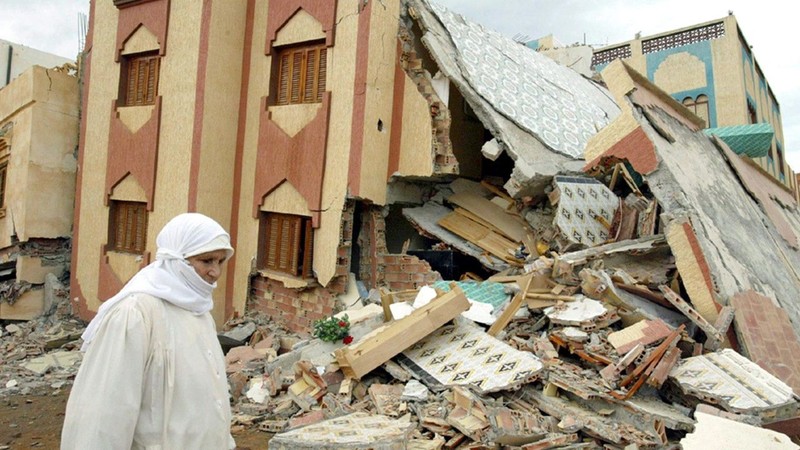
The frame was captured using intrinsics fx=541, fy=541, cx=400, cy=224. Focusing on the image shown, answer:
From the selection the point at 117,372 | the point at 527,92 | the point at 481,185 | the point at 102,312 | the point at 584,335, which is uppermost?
the point at 527,92

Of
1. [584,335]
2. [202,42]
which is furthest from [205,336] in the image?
[202,42]

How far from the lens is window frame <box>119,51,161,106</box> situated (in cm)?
1014

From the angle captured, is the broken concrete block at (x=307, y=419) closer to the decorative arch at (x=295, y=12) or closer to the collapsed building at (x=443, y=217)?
the collapsed building at (x=443, y=217)

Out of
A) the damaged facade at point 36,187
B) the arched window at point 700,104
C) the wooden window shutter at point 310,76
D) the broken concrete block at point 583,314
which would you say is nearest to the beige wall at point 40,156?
the damaged facade at point 36,187

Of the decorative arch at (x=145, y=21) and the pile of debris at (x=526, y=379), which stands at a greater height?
the decorative arch at (x=145, y=21)

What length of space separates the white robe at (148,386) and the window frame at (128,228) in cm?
874

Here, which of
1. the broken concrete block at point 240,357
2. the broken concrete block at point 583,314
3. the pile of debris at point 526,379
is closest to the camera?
the pile of debris at point 526,379

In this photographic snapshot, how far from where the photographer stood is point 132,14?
10.3 metres

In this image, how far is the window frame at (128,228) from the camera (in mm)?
10109

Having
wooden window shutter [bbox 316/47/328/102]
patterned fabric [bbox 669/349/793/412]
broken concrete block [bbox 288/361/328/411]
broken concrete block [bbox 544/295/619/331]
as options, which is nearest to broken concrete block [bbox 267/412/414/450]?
broken concrete block [bbox 288/361/328/411]

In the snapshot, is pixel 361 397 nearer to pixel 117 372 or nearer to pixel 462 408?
pixel 462 408

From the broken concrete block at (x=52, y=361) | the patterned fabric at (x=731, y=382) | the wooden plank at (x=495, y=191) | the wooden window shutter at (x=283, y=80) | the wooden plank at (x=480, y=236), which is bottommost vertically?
the broken concrete block at (x=52, y=361)

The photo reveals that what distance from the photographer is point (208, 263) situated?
223cm

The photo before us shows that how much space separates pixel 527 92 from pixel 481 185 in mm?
1897
